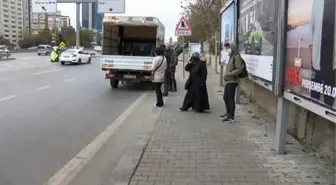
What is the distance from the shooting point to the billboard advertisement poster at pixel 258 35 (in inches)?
291

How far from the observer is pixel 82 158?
6.61 metres

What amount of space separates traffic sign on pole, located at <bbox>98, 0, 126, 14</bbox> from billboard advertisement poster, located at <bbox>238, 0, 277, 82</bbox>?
27782 mm

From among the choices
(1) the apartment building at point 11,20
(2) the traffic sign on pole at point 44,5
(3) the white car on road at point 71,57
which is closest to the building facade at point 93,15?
(3) the white car on road at point 71,57

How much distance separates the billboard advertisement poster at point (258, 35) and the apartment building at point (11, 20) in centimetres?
12078

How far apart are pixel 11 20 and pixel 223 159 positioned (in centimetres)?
13571

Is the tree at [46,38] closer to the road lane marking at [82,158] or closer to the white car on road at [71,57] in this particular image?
the white car on road at [71,57]

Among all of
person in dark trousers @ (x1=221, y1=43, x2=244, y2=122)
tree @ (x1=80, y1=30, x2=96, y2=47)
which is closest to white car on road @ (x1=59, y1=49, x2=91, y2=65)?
person in dark trousers @ (x1=221, y1=43, x2=244, y2=122)

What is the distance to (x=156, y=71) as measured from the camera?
12195 millimetres

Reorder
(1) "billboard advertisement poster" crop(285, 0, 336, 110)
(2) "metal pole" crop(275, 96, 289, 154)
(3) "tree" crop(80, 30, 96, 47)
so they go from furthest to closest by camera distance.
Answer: (3) "tree" crop(80, 30, 96, 47)
(2) "metal pole" crop(275, 96, 289, 154)
(1) "billboard advertisement poster" crop(285, 0, 336, 110)

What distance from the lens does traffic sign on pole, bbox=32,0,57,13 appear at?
37969 millimetres

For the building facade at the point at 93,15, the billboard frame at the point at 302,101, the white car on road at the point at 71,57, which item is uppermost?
the building facade at the point at 93,15

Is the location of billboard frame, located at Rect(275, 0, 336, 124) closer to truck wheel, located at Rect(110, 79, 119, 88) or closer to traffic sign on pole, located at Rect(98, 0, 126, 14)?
truck wheel, located at Rect(110, 79, 119, 88)

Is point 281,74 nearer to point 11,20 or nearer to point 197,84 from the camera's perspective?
point 197,84

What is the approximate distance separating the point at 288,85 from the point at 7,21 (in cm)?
13276
